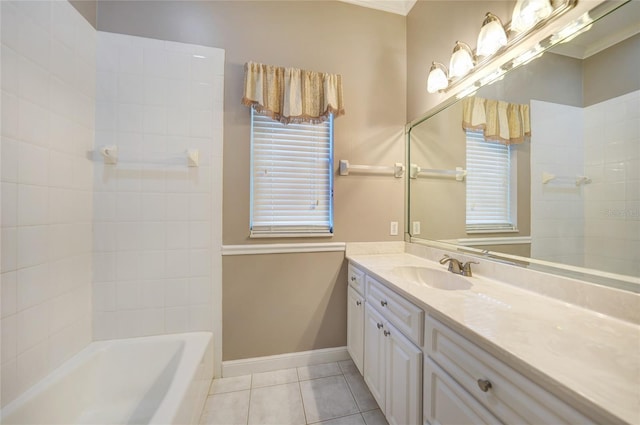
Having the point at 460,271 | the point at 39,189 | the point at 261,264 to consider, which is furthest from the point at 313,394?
the point at 39,189

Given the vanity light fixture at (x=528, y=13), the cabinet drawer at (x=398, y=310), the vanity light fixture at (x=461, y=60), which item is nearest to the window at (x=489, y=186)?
the vanity light fixture at (x=461, y=60)

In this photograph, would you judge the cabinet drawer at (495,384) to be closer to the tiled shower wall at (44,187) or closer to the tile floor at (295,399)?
the tile floor at (295,399)

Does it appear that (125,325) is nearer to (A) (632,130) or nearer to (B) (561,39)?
(A) (632,130)

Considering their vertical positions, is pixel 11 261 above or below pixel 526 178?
below

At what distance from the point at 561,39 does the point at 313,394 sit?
218 cm

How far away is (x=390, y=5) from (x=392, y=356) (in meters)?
2.46

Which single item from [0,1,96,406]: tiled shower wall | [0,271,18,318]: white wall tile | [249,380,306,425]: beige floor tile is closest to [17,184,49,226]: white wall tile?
[0,1,96,406]: tiled shower wall

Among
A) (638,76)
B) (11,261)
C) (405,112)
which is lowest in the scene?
(11,261)

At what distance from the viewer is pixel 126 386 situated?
1.34 metres

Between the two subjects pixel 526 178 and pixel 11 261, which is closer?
pixel 11 261

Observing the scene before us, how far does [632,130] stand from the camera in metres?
0.74

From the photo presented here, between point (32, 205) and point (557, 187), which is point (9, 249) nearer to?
point (32, 205)

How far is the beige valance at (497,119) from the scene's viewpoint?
1093mm

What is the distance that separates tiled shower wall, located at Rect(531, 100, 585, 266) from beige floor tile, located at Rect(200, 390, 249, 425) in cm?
175
